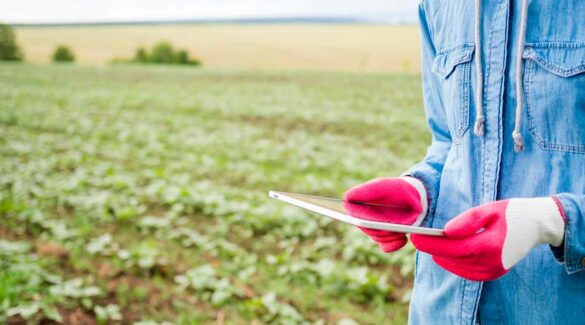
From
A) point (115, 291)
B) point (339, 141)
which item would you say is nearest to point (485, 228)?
point (115, 291)

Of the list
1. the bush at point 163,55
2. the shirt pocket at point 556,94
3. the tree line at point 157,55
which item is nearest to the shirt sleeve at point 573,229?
the shirt pocket at point 556,94

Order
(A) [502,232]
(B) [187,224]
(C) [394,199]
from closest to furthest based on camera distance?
(A) [502,232]
(C) [394,199]
(B) [187,224]

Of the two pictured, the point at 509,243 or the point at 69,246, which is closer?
the point at 509,243

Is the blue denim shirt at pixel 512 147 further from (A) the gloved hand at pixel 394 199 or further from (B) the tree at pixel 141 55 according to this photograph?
(B) the tree at pixel 141 55

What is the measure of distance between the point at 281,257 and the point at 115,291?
1.37 metres

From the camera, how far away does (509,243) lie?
116 cm

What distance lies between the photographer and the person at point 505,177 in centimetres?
117

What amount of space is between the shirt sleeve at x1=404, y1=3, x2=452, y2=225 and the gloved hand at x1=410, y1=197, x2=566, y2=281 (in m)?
0.39

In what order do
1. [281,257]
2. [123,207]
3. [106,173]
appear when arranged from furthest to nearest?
[106,173]
[123,207]
[281,257]

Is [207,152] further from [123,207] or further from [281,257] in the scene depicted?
[281,257]

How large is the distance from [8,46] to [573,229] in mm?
54722

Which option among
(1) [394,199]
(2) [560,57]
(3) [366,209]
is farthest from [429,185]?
(2) [560,57]

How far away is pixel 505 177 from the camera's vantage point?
1342 millimetres

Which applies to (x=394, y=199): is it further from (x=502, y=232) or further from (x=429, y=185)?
(x=502, y=232)
